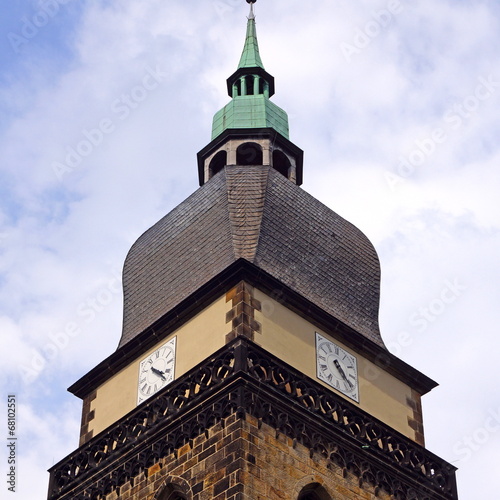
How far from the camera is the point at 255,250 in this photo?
27109 mm

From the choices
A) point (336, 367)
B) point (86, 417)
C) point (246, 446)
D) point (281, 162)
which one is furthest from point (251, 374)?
point (281, 162)

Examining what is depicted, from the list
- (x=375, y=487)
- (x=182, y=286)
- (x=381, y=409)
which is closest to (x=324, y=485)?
(x=375, y=487)

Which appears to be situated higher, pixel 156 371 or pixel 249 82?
pixel 249 82

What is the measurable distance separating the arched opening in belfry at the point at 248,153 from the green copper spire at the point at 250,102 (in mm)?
511

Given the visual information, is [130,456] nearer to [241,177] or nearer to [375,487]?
[375,487]

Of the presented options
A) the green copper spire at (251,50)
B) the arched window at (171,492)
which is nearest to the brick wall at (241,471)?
the arched window at (171,492)

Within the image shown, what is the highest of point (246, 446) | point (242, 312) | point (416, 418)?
point (242, 312)

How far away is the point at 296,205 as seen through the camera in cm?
2908

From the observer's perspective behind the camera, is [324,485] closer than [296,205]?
Yes

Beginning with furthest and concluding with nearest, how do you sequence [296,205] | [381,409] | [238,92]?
[238,92] → [296,205] → [381,409]

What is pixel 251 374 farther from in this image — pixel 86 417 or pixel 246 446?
pixel 86 417

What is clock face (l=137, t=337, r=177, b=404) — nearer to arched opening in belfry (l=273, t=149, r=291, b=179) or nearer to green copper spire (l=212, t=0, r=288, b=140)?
arched opening in belfry (l=273, t=149, r=291, b=179)

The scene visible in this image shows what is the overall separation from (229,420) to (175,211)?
22.9 feet

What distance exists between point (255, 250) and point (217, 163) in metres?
5.20
